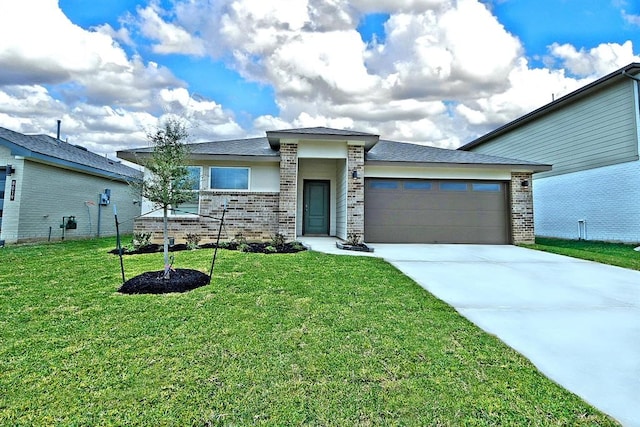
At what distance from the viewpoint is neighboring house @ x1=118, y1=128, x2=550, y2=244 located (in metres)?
10.1

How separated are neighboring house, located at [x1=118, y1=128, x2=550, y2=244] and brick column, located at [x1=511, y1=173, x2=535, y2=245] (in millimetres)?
35

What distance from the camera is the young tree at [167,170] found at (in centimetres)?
512

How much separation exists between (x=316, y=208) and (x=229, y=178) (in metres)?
3.80

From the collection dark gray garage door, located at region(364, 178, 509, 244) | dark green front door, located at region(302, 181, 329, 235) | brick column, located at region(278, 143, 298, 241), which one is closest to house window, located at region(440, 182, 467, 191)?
dark gray garage door, located at region(364, 178, 509, 244)

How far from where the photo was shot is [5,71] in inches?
535

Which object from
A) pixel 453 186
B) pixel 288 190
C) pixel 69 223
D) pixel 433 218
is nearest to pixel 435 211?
pixel 433 218

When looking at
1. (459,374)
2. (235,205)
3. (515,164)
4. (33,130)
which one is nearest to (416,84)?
(515,164)

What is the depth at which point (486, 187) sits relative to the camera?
11273mm

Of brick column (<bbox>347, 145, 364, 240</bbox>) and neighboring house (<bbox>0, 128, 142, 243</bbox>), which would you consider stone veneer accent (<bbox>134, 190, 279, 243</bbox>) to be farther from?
brick column (<bbox>347, 145, 364, 240</bbox>)

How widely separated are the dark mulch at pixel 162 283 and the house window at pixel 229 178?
5.44m

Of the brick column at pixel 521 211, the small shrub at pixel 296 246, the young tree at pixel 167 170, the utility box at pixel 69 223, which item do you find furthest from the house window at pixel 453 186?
the utility box at pixel 69 223

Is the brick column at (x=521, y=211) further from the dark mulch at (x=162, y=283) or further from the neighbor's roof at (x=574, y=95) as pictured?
the dark mulch at (x=162, y=283)

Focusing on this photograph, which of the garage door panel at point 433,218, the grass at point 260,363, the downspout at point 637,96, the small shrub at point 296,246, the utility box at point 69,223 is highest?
the downspout at point 637,96

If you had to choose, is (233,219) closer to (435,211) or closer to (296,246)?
(296,246)
